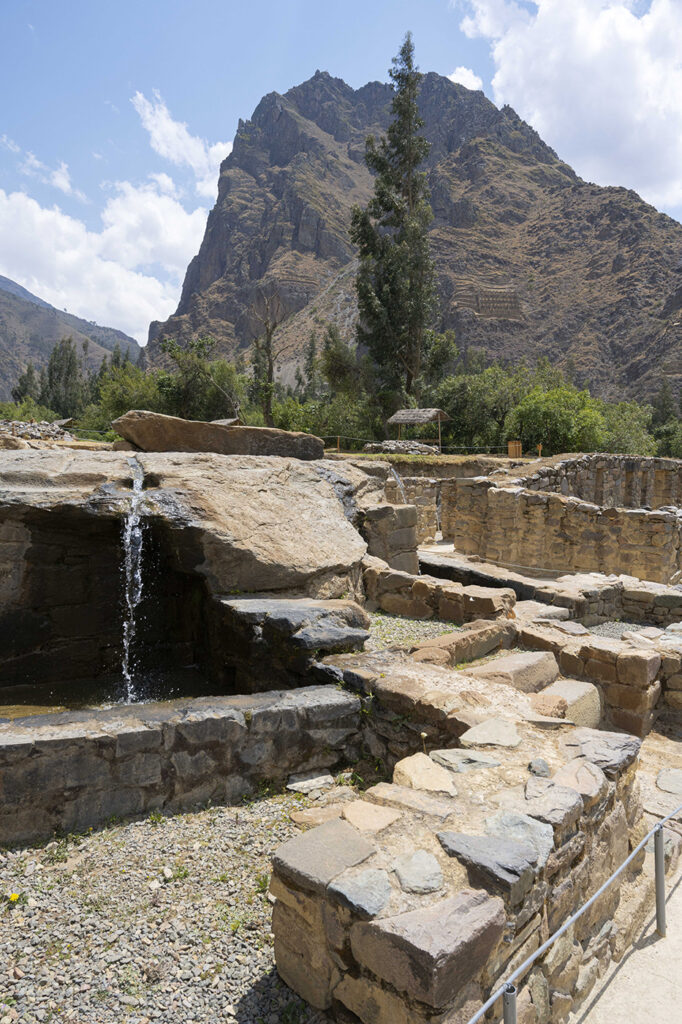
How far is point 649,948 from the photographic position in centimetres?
302

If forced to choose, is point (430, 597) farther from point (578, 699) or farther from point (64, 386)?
point (64, 386)

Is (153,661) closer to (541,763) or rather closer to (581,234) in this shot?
(541,763)

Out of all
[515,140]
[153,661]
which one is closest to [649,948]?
[153,661]

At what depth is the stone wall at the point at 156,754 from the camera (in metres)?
3.21

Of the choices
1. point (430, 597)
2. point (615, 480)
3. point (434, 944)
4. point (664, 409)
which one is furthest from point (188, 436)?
point (664, 409)

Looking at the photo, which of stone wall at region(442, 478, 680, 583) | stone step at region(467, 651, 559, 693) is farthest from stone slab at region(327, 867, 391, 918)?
stone wall at region(442, 478, 680, 583)

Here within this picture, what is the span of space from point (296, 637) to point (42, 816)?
6.71 ft

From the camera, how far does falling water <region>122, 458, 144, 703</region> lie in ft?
17.9

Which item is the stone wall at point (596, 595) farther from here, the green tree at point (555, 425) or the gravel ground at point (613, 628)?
the green tree at point (555, 425)

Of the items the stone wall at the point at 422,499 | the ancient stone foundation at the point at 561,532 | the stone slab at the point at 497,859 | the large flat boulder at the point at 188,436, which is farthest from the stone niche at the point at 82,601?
the stone wall at the point at 422,499

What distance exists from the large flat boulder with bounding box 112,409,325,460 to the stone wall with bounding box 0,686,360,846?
460 centimetres

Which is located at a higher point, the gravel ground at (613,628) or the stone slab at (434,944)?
the stone slab at (434,944)

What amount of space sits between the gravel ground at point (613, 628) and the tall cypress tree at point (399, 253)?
23.9 m

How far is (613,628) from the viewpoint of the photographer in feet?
24.2
